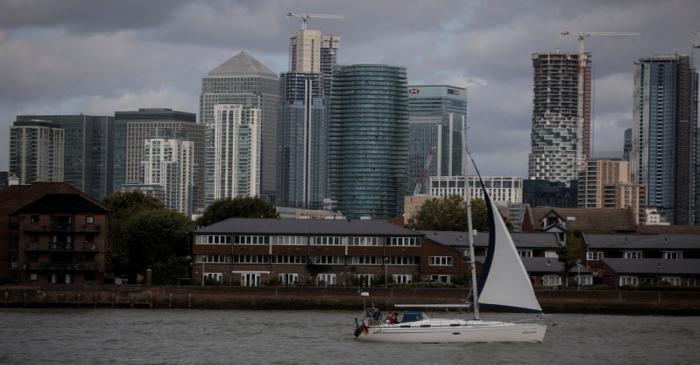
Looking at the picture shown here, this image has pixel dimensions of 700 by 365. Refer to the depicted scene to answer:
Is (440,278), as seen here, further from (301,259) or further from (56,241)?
(56,241)

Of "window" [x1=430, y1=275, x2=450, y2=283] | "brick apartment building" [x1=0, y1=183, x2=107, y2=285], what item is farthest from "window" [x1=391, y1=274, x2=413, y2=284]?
"brick apartment building" [x1=0, y1=183, x2=107, y2=285]

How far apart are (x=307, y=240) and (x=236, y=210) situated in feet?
143

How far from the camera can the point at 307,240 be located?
5295 inches

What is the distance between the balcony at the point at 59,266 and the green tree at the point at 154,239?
38.5ft

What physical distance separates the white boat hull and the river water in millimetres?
775

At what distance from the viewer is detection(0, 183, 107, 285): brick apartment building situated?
132 metres

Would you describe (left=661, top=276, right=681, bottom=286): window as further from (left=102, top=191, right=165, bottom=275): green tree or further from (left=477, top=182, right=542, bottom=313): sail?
(left=102, top=191, right=165, bottom=275): green tree

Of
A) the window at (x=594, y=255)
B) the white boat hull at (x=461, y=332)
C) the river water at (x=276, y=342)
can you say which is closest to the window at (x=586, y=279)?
the window at (x=594, y=255)

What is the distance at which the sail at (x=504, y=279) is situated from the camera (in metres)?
92.7

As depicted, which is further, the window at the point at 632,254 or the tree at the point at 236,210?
the tree at the point at 236,210

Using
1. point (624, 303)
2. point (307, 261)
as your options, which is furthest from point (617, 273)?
point (307, 261)

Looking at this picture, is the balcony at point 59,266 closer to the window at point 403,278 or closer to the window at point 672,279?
the window at point 403,278

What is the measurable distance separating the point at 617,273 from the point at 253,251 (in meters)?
32.9

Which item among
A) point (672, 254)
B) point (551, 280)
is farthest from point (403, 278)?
point (672, 254)
